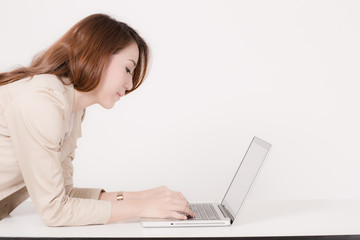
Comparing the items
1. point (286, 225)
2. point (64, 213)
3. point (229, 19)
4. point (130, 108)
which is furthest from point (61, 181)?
point (229, 19)

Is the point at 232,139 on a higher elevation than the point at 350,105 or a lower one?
lower

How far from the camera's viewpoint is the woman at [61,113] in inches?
56.6

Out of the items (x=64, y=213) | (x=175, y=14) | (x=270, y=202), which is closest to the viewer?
(x=64, y=213)

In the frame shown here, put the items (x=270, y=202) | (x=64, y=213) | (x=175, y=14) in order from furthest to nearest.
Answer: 1. (x=175, y=14)
2. (x=270, y=202)
3. (x=64, y=213)

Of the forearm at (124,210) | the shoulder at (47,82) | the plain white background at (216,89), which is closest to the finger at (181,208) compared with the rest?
the forearm at (124,210)

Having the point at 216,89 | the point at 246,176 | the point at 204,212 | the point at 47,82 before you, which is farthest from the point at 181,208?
the point at 216,89

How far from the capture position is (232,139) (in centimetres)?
316

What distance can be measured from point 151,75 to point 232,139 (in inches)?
27.3

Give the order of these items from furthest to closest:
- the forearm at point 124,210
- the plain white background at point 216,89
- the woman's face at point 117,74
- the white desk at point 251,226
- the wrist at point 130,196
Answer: the plain white background at point 216,89, the wrist at point 130,196, the woman's face at point 117,74, the forearm at point 124,210, the white desk at point 251,226

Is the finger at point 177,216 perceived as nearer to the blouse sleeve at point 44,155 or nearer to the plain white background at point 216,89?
the blouse sleeve at point 44,155

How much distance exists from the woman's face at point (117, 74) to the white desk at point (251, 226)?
48cm

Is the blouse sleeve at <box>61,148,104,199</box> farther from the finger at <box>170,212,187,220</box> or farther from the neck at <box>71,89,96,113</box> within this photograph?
the finger at <box>170,212,187,220</box>

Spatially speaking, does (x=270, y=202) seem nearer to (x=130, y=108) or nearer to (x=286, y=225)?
(x=286, y=225)

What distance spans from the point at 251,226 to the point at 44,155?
26.9 inches
